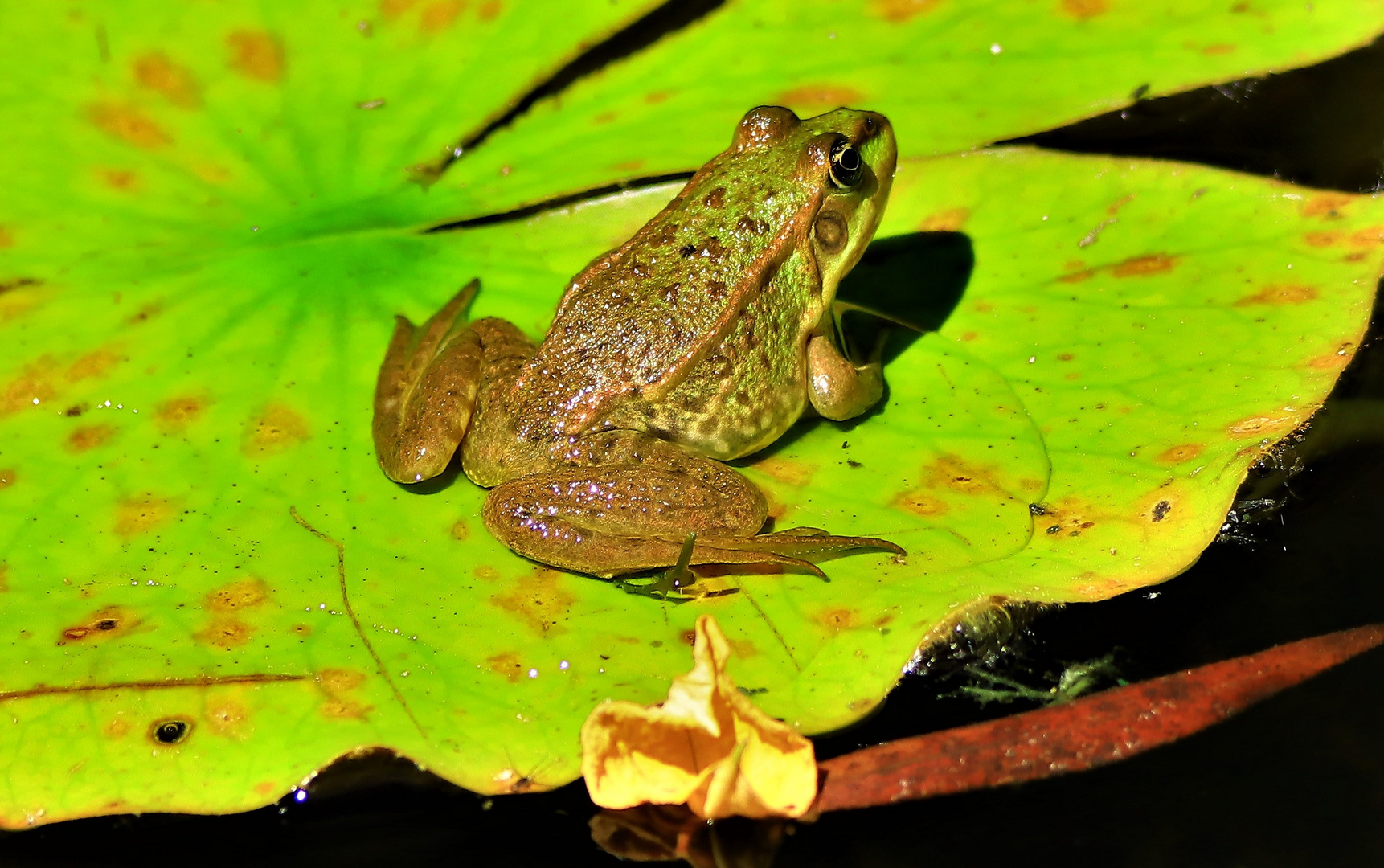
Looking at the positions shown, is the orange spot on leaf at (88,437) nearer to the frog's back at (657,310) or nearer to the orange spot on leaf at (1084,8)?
the frog's back at (657,310)

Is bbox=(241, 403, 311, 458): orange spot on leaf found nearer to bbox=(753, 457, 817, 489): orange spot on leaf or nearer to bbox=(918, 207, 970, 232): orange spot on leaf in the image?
bbox=(753, 457, 817, 489): orange spot on leaf

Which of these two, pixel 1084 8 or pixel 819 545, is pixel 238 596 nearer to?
pixel 819 545

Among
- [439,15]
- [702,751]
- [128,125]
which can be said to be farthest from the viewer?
[439,15]

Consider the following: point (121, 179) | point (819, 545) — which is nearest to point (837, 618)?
point (819, 545)

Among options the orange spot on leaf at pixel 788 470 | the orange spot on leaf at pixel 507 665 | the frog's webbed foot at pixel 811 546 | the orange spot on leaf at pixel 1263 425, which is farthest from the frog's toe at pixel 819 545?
the orange spot on leaf at pixel 1263 425

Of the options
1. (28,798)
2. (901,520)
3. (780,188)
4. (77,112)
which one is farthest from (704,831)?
(77,112)
